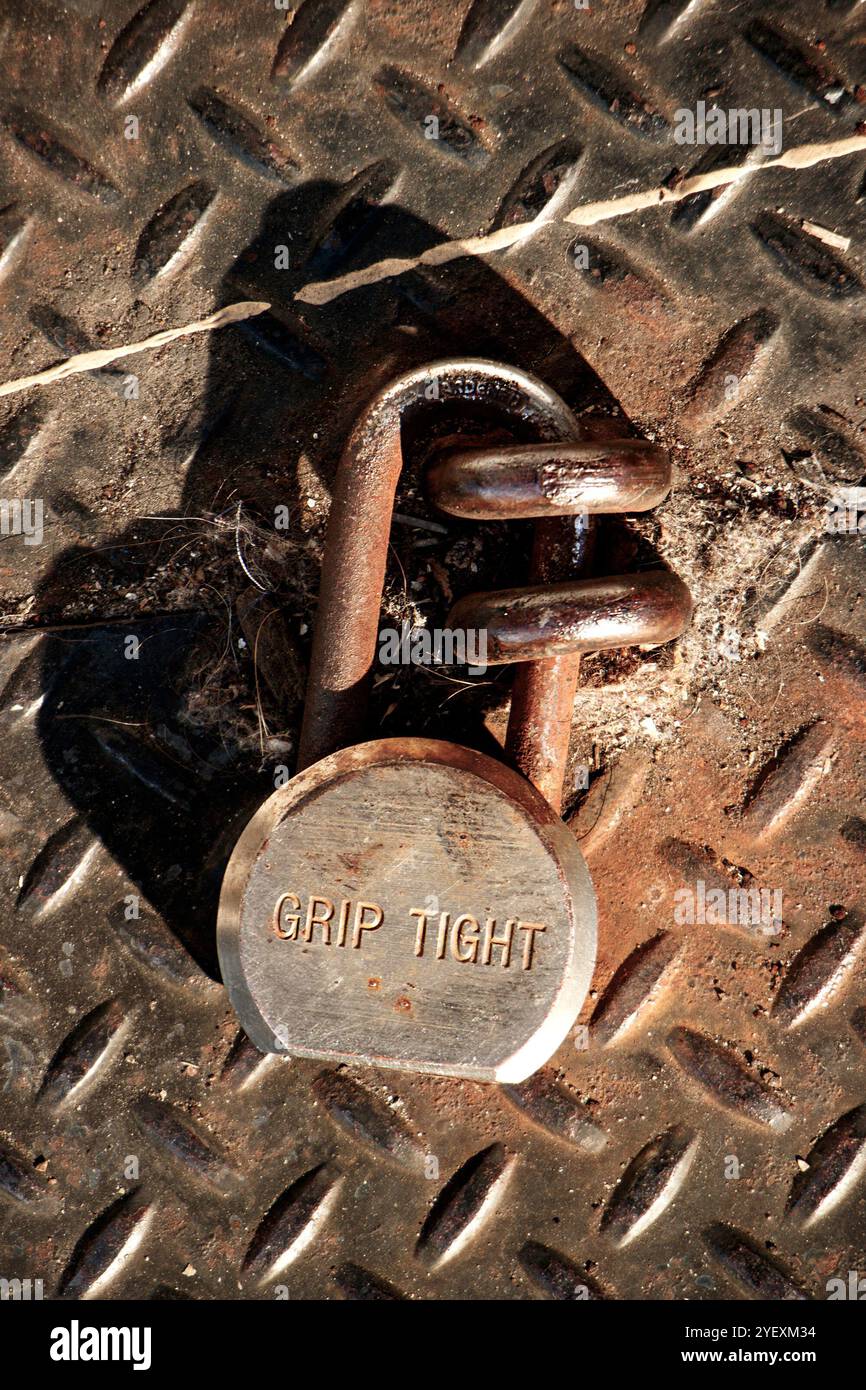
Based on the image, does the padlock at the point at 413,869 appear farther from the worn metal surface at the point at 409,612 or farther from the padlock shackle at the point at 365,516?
the worn metal surface at the point at 409,612

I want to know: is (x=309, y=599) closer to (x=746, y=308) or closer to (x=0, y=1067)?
(x=746, y=308)

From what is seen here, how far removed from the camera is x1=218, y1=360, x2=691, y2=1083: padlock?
1.45 m

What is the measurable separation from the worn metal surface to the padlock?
9.0 inches

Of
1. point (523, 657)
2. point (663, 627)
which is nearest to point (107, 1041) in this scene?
point (523, 657)

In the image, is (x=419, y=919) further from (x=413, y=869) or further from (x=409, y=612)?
(x=409, y=612)

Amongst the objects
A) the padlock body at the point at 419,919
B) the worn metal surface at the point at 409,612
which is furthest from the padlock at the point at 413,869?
the worn metal surface at the point at 409,612

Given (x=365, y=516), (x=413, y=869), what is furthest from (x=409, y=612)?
(x=413, y=869)

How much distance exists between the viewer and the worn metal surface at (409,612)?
1688 millimetres

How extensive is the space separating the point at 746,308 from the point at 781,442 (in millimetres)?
259

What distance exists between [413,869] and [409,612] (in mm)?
486

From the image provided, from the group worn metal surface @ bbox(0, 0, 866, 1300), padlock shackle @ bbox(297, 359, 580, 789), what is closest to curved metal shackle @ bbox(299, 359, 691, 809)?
padlock shackle @ bbox(297, 359, 580, 789)

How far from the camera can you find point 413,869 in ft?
4.78

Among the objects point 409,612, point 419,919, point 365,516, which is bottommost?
point 419,919

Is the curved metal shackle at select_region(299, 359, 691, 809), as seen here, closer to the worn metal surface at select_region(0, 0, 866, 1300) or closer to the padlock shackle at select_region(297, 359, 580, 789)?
the padlock shackle at select_region(297, 359, 580, 789)
